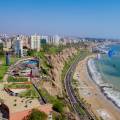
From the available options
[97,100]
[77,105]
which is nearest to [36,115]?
[77,105]

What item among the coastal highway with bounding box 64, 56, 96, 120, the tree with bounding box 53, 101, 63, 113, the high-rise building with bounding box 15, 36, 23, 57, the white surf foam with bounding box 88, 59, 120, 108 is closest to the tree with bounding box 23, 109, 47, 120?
the tree with bounding box 53, 101, 63, 113

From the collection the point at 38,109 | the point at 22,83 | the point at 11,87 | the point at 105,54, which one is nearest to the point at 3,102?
the point at 38,109

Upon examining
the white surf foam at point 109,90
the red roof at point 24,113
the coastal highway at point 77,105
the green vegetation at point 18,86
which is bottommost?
the white surf foam at point 109,90

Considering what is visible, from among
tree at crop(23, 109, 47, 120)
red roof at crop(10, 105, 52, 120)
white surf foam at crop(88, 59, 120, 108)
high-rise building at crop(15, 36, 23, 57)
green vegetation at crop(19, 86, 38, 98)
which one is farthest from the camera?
high-rise building at crop(15, 36, 23, 57)

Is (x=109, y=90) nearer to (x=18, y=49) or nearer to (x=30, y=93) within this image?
(x=30, y=93)

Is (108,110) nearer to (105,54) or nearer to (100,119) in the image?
(100,119)

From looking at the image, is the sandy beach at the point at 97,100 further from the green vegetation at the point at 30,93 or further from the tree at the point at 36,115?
the tree at the point at 36,115

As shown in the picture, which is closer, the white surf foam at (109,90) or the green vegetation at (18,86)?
the green vegetation at (18,86)

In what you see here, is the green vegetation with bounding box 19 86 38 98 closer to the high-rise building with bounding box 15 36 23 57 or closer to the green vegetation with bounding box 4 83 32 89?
the green vegetation with bounding box 4 83 32 89

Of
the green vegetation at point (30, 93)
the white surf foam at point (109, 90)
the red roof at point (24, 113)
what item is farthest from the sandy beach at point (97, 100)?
the red roof at point (24, 113)
